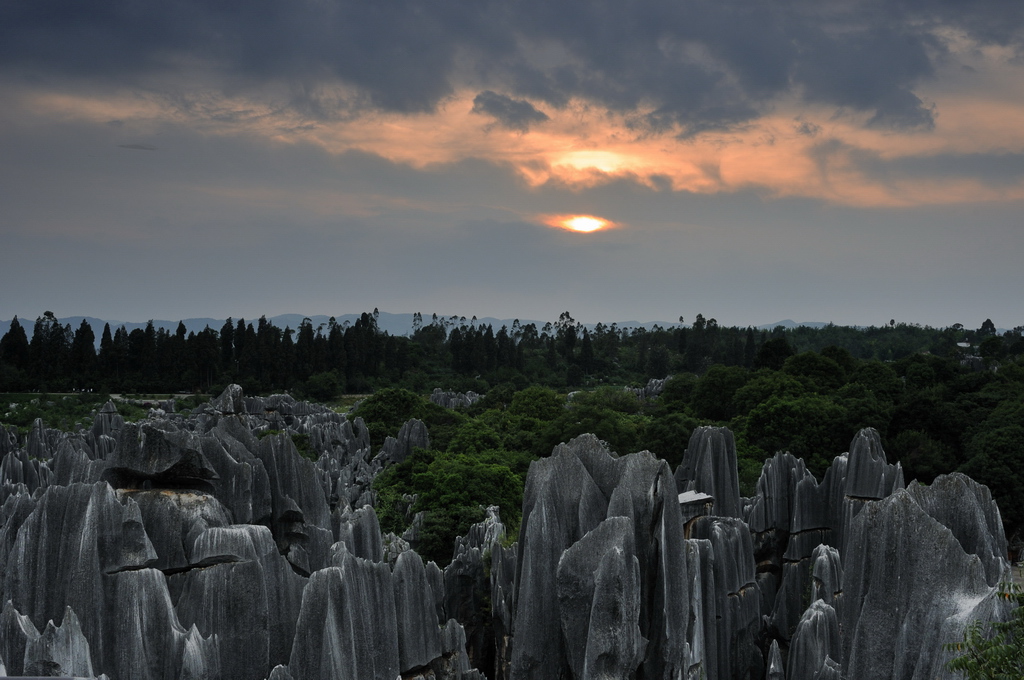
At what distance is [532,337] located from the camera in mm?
160750

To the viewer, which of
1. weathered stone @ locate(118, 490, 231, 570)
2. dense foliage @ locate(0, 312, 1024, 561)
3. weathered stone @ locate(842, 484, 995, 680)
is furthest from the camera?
dense foliage @ locate(0, 312, 1024, 561)

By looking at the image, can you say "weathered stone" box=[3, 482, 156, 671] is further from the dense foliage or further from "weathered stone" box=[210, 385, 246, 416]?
the dense foliage

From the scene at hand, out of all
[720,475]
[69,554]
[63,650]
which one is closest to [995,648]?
[63,650]

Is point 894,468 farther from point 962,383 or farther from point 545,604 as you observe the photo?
point 962,383

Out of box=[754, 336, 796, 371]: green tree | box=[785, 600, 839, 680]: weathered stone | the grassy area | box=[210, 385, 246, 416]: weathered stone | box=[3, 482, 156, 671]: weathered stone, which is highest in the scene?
box=[754, 336, 796, 371]: green tree

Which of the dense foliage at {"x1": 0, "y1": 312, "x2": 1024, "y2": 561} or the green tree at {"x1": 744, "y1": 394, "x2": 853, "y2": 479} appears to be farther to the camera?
the green tree at {"x1": 744, "y1": 394, "x2": 853, "y2": 479}

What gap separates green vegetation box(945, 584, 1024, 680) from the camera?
8617 millimetres

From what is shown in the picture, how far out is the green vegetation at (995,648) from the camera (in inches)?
339

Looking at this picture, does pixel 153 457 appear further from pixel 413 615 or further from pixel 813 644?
pixel 813 644

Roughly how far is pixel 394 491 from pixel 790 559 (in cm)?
2098

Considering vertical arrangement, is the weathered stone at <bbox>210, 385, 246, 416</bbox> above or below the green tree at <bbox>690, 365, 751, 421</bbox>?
above

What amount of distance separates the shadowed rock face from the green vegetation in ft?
0.87

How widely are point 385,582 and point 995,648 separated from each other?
10.4m

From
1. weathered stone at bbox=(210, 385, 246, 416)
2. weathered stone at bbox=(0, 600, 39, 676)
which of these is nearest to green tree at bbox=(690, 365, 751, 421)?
weathered stone at bbox=(210, 385, 246, 416)
